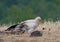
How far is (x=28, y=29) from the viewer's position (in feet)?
36.8

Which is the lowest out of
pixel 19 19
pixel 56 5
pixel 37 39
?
pixel 37 39

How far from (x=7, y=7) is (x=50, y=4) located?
195 inches

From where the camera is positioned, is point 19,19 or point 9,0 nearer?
point 19,19

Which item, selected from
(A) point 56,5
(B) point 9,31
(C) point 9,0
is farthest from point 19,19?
(C) point 9,0

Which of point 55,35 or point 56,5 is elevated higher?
point 56,5

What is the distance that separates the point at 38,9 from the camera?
174 ft

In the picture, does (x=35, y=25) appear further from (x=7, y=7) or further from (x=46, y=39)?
(x=7, y=7)

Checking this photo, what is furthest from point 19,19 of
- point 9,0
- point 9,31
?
point 9,0

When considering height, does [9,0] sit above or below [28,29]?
above

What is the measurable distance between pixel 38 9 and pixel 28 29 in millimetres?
41939

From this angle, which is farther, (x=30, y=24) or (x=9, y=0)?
(x=9, y=0)

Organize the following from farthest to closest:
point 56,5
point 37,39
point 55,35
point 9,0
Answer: point 9,0
point 56,5
point 55,35
point 37,39

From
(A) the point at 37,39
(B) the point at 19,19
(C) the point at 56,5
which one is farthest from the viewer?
(C) the point at 56,5

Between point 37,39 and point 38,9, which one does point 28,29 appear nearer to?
point 37,39
